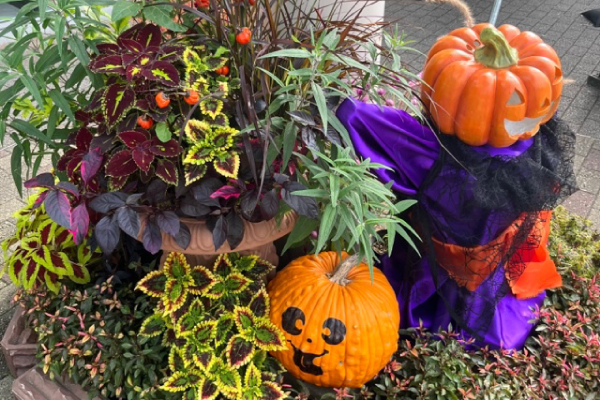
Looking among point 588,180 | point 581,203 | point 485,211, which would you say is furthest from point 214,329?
point 588,180

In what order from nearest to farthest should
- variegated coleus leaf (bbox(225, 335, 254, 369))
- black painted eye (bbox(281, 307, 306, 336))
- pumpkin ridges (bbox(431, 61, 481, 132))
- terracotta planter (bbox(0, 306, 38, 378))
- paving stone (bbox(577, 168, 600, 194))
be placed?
pumpkin ridges (bbox(431, 61, 481, 132)), variegated coleus leaf (bbox(225, 335, 254, 369)), black painted eye (bbox(281, 307, 306, 336)), terracotta planter (bbox(0, 306, 38, 378)), paving stone (bbox(577, 168, 600, 194))

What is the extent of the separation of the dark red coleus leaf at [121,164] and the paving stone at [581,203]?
8.78ft

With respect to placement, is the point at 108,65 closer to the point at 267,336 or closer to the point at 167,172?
the point at 167,172

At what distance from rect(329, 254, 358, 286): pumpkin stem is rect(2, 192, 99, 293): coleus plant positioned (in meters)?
0.89

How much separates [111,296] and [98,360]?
0.26 m

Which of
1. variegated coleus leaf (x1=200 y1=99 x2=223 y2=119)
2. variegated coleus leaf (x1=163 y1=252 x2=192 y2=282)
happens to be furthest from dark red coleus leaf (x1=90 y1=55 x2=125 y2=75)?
variegated coleus leaf (x1=163 y1=252 x2=192 y2=282)

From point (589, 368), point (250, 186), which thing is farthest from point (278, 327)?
point (589, 368)

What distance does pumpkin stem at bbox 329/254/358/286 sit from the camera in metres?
1.76

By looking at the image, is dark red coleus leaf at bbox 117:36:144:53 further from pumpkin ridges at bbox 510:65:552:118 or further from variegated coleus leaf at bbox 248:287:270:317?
pumpkin ridges at bbox 510:65:552:118

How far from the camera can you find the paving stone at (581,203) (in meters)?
3.13

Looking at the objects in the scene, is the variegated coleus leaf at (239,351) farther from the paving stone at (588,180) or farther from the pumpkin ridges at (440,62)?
the paving stone at (588,180)

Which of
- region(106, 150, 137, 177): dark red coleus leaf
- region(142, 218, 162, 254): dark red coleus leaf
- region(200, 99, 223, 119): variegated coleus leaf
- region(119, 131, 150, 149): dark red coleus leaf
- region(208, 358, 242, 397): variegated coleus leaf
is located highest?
region(200, 99, 223, 119): variegated coleus leaf

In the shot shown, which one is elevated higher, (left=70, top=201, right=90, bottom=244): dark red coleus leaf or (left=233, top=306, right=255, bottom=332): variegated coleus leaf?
(left=70, top=201, right=90, bottom=244): dark red coleus leaf

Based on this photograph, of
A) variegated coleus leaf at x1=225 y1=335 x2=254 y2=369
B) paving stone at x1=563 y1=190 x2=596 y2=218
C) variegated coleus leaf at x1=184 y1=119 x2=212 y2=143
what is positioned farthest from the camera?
paving stone at x1=563 y1=190 x2=596 y2=218
